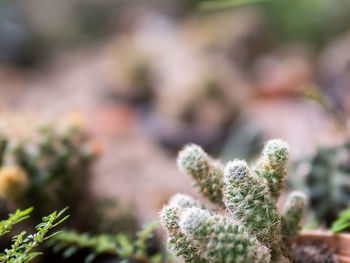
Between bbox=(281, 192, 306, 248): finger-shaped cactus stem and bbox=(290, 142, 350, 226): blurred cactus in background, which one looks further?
bbox=(290, 142, 350, 226): blurred cactus in background

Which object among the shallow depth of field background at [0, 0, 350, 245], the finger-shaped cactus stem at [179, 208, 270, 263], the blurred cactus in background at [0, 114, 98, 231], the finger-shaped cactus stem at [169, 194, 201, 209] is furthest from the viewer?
the shallow depth of field background at [0, 0, 350, 245]

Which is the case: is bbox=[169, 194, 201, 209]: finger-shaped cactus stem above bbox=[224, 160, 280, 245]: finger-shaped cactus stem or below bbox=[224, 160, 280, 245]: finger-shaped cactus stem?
above

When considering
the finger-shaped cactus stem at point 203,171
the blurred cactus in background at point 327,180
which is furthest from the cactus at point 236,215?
the blurred cactus in background at point 327,180

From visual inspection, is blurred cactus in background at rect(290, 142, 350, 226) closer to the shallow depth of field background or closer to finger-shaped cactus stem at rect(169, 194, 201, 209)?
the shallow depth of field background

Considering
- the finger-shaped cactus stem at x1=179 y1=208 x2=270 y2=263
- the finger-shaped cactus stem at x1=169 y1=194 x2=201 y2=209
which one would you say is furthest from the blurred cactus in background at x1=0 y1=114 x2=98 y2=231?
the finger-shaped cactus stem at x1=179 y1=208 x2=270 y2=263

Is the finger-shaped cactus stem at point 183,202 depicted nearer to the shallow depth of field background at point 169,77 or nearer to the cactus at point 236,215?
the cactus at point 236,215

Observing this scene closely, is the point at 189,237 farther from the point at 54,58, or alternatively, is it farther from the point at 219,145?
the point at 54,58

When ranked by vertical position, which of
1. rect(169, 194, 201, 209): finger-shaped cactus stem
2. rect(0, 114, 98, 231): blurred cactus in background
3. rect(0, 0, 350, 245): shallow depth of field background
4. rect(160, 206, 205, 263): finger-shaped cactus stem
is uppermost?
rect(0, 0, 350, 245): shallow depth of field background
